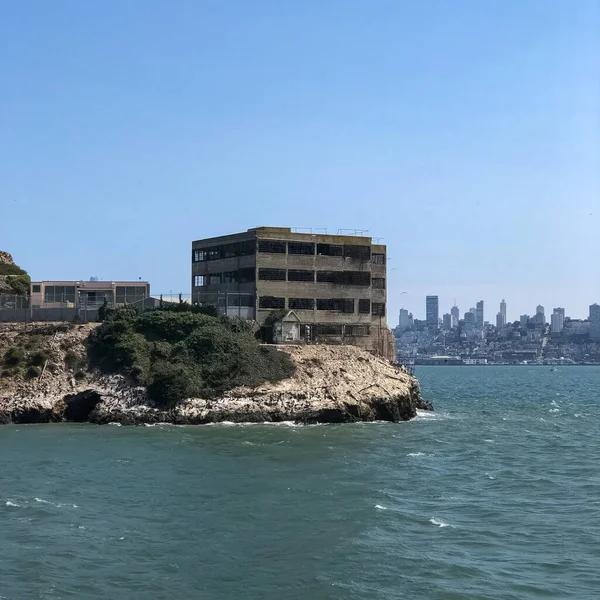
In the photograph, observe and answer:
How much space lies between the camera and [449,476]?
49625 millimetres

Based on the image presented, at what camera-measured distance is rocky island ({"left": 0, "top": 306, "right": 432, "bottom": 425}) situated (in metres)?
71.6

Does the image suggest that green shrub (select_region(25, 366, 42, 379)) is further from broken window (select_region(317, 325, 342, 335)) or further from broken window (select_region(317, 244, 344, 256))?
broken window (select_region(317, 244, 344, 256))

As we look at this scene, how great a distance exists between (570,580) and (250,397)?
44260mm

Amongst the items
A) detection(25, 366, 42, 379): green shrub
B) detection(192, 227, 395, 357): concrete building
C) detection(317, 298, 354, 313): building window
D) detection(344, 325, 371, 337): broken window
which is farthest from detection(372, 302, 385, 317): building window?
detection(25, 366, 42, 379): green shrub

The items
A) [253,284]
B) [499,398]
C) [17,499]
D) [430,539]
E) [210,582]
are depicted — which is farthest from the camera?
[499,398]

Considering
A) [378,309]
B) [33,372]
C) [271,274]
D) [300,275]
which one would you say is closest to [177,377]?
[33,372]

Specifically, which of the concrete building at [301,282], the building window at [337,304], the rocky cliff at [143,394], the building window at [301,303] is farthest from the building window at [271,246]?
the rocky cliff at [143,394]

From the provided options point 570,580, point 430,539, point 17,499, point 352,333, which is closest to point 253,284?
point 352,333

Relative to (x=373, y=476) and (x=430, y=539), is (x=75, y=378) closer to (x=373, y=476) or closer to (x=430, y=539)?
(x=373, y=476)

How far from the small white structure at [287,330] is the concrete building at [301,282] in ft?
0.37

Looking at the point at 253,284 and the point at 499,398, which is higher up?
the point at 253,284

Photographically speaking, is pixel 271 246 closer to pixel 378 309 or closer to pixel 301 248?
pixel 301 248

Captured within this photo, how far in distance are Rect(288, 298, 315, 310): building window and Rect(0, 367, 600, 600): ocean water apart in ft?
81.9

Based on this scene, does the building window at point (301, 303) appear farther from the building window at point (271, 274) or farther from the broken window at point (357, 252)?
the broken window at point (357, 252)
